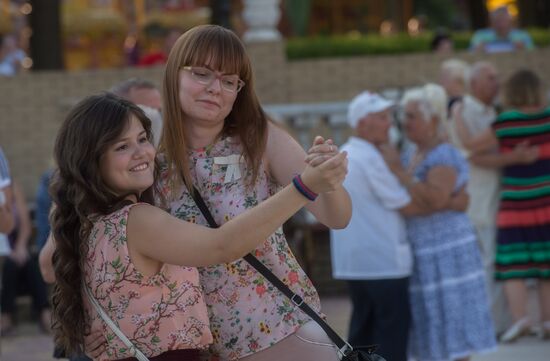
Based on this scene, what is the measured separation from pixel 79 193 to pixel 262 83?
10865mm

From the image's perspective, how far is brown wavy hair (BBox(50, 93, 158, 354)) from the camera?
338 cm

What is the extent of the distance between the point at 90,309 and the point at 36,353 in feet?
18.6

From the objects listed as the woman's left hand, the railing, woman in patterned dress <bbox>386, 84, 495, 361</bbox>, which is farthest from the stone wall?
the woman's left hand

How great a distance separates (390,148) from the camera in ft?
23.0

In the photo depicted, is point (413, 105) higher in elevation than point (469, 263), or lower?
higher

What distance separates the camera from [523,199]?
8.70m

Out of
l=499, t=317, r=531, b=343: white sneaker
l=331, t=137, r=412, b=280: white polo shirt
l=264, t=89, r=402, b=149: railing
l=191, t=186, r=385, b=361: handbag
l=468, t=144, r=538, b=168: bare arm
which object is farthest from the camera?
l=264, t=89, r=402, b=149: railing

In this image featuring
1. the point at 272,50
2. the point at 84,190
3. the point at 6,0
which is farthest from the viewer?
the point at 6,0

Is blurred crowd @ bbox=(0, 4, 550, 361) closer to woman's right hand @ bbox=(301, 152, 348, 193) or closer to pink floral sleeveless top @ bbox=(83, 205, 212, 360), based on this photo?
pink floral sleeveless top @ bbox=(83, 205, 212, 360)

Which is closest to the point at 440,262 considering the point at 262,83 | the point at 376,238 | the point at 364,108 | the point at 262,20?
the point at 376,238

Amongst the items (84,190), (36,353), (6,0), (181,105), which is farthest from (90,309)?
(6,0)

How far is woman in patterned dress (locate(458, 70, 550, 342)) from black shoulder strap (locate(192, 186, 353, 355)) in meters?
5.26

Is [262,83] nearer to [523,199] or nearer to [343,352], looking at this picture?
[523,199]

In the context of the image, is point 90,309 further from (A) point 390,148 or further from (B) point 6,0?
(B) point 6,0
